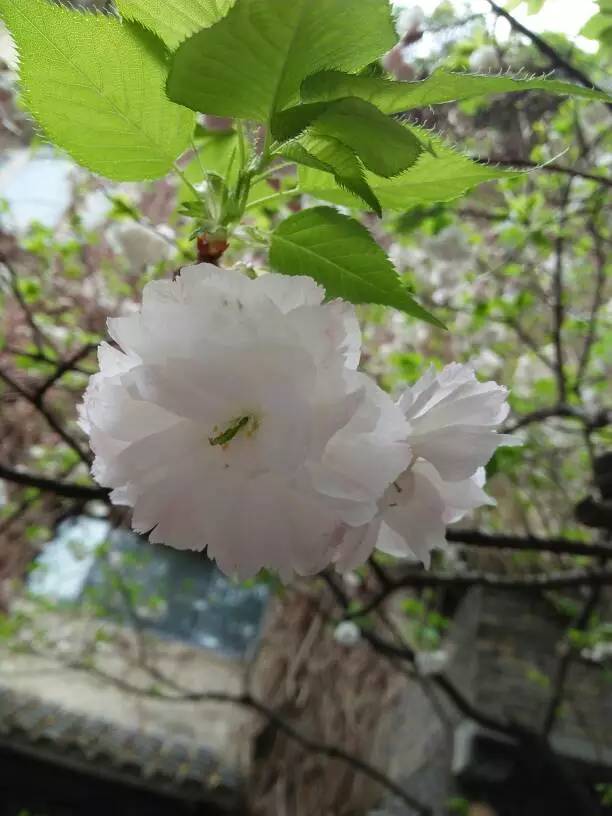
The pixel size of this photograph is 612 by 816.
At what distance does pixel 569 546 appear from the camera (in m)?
0.93

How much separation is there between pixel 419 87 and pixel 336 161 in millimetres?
50

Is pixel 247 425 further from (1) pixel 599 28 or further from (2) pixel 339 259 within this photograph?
(1) pixel 599 28

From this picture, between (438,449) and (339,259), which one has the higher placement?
(339,259)

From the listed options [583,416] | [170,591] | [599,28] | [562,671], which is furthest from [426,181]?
[170,591]

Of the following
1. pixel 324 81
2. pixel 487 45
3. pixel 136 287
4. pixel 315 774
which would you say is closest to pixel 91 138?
pixel 324 81

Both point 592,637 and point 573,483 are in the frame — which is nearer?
point 592,637

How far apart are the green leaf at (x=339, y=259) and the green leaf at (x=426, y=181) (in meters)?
0.03

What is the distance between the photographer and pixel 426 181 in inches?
16.5

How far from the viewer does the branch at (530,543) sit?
923mm

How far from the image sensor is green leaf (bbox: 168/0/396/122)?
311 millimetres

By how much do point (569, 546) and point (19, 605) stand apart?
188 inches

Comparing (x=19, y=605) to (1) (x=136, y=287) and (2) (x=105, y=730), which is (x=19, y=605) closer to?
(2) (x=105, y=730)

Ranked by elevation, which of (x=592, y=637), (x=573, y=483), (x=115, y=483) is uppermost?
(x=115, y=483)

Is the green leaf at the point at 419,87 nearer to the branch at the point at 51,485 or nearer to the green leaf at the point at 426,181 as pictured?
the green leaf at the point at 426,181
